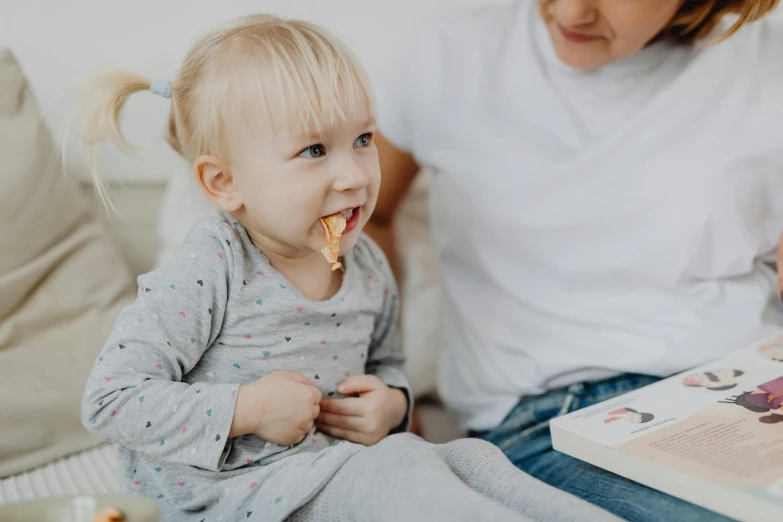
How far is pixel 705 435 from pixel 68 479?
0.76 m

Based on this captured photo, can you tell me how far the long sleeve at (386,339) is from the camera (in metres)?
1.01

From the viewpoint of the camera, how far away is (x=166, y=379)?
2.54ft

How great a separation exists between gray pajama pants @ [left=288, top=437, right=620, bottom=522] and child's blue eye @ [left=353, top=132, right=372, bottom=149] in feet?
1.06

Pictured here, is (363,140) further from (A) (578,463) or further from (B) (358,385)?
(A) (578,463)

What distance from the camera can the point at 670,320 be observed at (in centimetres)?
102

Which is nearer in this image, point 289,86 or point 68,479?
point 289,86

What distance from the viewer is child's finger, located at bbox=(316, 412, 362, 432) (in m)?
0.88

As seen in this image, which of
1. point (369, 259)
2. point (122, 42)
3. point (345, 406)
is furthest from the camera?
point (122, 42)

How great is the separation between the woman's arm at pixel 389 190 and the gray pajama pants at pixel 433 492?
0.52 m

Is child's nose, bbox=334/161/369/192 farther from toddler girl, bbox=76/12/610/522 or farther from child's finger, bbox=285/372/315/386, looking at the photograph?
child's finger, bbox=285/372/315/386

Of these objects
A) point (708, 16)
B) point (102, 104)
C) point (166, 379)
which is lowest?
point (166, 379)

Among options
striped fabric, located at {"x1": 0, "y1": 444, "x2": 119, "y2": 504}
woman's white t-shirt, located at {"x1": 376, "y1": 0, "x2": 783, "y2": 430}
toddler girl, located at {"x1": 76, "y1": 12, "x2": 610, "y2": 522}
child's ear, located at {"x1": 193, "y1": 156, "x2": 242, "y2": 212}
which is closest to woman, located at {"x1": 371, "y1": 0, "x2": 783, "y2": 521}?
woman's white t-shirt, located at {"x1": 376, "y1": 0, "x2": 783, "y2": 430}

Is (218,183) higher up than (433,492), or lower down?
higher up

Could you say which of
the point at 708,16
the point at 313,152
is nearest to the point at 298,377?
the point at 313,152
